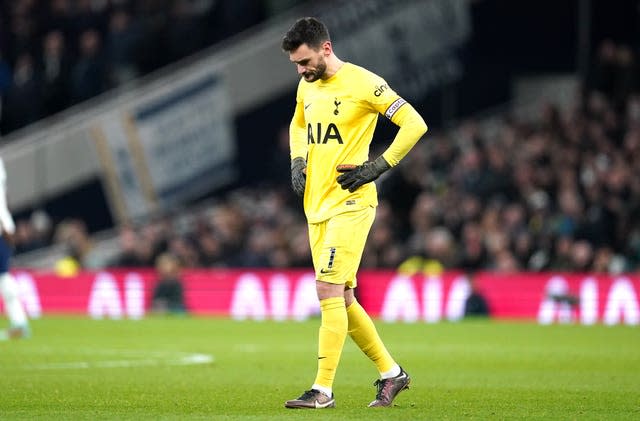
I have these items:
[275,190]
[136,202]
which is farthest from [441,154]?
[136,202]

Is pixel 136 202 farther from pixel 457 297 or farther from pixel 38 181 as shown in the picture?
pixel 457 297

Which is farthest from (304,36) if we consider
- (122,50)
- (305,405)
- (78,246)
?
(122,50)

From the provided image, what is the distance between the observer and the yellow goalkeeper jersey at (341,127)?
28.5ft

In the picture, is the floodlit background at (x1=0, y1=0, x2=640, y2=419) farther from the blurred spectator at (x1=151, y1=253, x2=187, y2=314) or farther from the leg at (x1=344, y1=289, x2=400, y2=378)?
the leg at (x1=344, y1=289, x2=400, y2=378)

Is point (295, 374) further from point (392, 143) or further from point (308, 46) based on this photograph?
point (308, 46)

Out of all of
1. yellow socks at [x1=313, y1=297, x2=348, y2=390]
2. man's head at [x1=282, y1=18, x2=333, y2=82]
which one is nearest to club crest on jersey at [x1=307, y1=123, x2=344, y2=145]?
man's head at [x1=282, y1=18, x2=333, y2=82]

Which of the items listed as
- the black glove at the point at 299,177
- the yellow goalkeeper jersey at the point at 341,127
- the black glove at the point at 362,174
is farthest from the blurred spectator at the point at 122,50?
the black glove at the point at 362,174

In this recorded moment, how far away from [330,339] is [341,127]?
4.59 feet

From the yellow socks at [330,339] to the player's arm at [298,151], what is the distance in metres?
0.85

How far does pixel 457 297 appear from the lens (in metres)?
23.0

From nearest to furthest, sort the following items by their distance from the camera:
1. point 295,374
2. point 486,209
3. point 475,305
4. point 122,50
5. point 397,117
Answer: point 397,117, point 295,374, point 475,305, point 486,209, point 122,50

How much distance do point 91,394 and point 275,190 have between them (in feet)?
59.5

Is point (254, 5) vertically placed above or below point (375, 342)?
above

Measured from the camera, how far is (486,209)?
2417 centimetres
